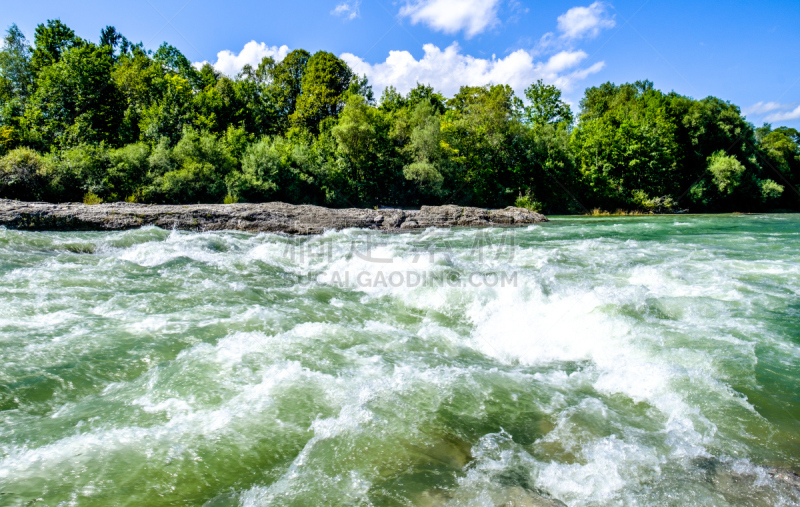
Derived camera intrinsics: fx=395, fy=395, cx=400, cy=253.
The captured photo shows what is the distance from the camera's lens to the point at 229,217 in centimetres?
1652

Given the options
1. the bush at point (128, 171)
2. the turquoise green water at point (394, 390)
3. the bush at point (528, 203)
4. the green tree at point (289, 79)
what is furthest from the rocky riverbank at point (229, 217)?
the green tree at point (289, 79)

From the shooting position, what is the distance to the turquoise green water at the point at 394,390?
2.61 metres

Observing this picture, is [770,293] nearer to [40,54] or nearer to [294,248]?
[294,248]

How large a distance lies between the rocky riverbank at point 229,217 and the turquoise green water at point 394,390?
731 centimetres

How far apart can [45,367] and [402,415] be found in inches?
138

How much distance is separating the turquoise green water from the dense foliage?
18.4m

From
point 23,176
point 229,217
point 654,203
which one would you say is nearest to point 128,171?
point 23,176

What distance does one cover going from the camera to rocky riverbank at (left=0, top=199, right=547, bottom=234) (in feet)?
44.1

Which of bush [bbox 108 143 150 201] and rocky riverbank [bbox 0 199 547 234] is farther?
bush [bbox 108 143 150 201]

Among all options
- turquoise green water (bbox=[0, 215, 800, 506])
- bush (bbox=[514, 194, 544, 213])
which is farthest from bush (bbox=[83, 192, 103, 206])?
bush (bbox=[514, 194, 544, 213])

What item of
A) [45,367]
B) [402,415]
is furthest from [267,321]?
[402,415]

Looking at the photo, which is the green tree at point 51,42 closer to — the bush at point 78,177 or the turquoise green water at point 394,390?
the bush at point 78,177

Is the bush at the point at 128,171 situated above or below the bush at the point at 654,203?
above

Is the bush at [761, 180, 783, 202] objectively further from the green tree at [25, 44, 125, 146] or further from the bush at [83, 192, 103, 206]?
the green tree at [25, 44, 125, 146]
